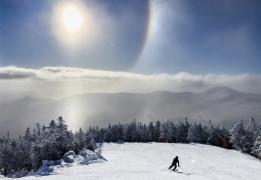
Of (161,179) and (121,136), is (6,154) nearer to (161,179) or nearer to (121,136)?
(121,136)

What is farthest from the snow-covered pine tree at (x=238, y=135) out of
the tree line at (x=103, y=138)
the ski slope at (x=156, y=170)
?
the ski slope at (x=156, y=170)

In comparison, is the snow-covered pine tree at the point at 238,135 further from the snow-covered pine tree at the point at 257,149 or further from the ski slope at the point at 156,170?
the ski slope at the point at 156,170

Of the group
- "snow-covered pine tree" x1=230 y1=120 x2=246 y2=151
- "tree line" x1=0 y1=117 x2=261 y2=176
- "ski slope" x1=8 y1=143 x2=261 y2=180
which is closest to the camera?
"ski slope" x1=8 y1=143 x2=261 y2=180

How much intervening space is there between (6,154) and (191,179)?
73.2 m

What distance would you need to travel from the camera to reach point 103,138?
5221 inches

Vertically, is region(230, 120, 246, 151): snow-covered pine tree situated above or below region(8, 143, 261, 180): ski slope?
above

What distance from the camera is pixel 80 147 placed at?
61.0 meters

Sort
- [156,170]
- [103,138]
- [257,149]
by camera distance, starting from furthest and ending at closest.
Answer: [103,138] → [257,149] → [156,170]

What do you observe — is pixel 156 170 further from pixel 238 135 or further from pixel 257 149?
pixel 238 135

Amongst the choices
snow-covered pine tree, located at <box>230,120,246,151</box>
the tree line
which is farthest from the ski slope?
snow-covered pine tree, located at <box>230,120,246,151</box>

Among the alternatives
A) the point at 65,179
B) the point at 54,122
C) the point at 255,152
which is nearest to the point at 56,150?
the point at 54,122

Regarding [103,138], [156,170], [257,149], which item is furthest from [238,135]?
[156,170]

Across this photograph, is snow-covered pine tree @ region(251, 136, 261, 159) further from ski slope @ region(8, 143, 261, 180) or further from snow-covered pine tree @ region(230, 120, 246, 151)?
ski slope @ region(8, 143, 261, 180)

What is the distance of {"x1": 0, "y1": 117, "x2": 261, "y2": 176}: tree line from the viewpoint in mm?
59156
